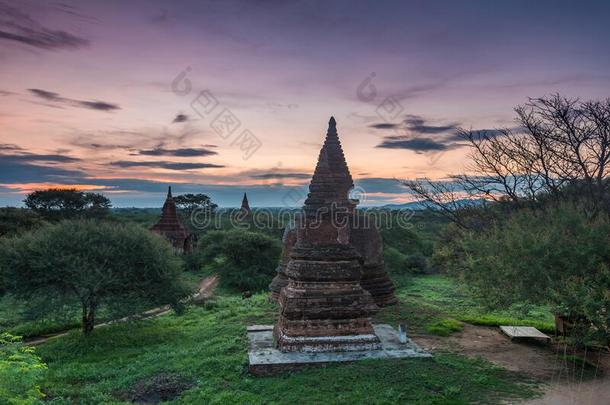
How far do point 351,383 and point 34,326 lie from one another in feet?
51.5

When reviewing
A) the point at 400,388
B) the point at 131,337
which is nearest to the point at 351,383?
the point at 400,388

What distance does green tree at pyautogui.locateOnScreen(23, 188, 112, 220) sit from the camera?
51438 mm

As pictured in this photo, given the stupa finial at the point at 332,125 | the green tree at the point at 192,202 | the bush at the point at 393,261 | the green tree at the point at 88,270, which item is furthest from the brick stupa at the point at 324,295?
the green tree at the point at 192,202

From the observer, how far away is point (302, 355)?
11164 millimetres

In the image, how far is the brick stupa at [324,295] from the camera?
11.6 metres

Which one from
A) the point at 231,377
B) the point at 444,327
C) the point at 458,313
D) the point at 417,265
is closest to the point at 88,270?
the point at 231,377

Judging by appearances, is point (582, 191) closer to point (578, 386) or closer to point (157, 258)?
point (578, 386)

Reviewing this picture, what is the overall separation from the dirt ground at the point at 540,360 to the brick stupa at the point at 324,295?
2.59 meters

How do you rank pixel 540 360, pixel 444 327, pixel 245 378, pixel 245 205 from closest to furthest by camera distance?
pixel 245 378
pixel 540 360
pixel 444 327
pixel 245 205

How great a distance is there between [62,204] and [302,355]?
163 feet

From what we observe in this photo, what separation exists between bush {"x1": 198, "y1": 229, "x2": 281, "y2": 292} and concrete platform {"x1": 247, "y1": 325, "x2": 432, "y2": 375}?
62.2 ft

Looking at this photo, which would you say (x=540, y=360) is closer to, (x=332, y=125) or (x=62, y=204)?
(x=332, y=125)

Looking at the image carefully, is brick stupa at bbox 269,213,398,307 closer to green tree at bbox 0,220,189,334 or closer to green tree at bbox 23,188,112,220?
green tree at bbox 0,220,189,334

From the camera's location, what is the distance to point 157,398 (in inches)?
397
